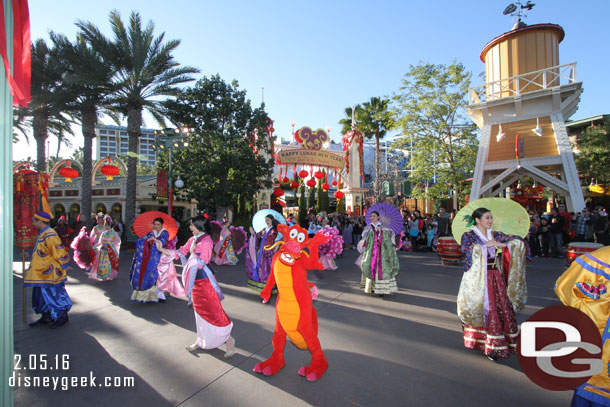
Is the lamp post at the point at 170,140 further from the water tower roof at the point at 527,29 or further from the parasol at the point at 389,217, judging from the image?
the water tower roof at the point at 527,29

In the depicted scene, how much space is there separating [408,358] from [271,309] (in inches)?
106

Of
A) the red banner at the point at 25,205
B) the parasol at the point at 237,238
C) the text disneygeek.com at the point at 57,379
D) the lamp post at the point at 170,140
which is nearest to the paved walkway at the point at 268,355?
the text disneygeek.com at the point at 57,379

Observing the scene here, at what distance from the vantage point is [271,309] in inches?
229

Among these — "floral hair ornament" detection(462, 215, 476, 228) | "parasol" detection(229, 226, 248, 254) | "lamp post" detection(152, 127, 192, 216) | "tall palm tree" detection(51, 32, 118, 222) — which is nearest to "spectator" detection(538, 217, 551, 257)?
"floral hair ornament" detection(462, 215, 476, 228)

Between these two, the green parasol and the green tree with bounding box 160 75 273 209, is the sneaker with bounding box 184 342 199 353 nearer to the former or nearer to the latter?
the green parasol

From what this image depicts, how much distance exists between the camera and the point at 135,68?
1455 cm

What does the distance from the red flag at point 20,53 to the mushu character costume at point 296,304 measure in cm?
229

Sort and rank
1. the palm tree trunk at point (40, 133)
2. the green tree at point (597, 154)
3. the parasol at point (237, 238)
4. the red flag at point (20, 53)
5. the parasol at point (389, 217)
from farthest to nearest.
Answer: the palm tree trunk at point (40, 133), the green tree at point (597, 154), the parasol at point (237, 238), the parasol at point (389, 217), the red flag at point (20, 53)

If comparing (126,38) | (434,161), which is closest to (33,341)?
(126,38)

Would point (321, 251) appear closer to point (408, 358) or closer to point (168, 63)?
point (408, 358)

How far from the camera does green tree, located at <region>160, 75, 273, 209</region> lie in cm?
1461

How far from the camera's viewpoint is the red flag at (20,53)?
200cm

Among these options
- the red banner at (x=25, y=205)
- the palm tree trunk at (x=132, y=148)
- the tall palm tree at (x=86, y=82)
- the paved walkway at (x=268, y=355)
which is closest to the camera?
the paved walkway at (x=268, y=355)

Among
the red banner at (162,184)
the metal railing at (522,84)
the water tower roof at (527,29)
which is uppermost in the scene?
the water tower roof at (527,29)
